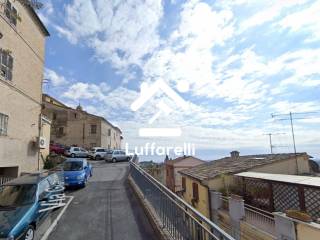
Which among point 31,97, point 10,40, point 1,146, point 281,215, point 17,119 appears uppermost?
point 10,40

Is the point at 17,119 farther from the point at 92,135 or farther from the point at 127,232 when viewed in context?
the point at 92,135

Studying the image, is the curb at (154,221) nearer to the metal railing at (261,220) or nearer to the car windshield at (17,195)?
the car windshield at (17,195)

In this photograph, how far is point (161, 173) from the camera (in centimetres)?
4028

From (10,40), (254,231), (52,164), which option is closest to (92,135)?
(52,164)

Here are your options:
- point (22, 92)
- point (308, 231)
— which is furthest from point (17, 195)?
point (22, 92)

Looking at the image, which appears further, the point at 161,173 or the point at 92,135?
the point at 92,135

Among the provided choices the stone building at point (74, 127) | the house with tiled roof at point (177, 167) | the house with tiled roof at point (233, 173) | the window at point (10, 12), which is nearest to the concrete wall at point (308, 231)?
the house with tiled roof at point (233, 173)

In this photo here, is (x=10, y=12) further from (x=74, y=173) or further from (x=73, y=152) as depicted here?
(x=73, y=152)

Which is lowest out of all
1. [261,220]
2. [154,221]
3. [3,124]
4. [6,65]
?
[261,220]

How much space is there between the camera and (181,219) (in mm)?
5527

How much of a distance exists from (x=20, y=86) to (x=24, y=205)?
35.5 ft

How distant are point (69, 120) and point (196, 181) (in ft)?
118

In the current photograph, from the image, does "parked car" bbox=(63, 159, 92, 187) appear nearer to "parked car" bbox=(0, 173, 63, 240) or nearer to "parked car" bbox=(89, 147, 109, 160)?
"parked car" bbox=(0, 173, 63, 240)

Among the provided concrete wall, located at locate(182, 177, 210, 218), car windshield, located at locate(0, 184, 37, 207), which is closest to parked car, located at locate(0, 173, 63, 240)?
car windshield, located at locate(0, 184, 37, 207)
